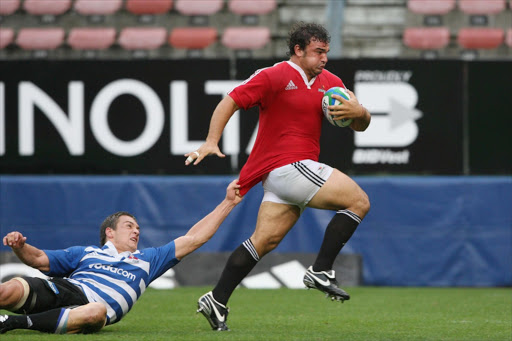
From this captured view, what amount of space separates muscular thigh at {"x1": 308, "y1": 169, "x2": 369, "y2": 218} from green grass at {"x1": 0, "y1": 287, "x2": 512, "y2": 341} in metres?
0.83

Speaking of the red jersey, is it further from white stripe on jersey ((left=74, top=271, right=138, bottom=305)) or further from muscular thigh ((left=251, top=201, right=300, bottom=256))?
white stripe on jersey ((left=74, top=271, right=138, bottom=305))

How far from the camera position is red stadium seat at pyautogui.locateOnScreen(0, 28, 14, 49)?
617 inches

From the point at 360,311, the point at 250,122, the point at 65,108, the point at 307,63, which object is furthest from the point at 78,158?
Answer: the point at 307,63

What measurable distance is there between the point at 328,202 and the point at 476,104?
5.03m

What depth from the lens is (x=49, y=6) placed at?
15.8 m

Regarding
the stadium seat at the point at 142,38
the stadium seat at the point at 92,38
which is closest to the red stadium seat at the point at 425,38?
the stadium seat at the point at 142,38

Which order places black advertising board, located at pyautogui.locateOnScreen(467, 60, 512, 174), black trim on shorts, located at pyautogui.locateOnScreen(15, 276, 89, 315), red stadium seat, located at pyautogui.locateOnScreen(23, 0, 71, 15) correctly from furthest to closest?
red stadium seat, located at pyautogui.locateOnScreen(23, 0, 71, 15) < black advertising board, located at pyautogui.locateOnScreen(467, 60, 512, 174) < black trim on shorts, located at pyautogui.locateOnScreen(15, 276, 89, 315)

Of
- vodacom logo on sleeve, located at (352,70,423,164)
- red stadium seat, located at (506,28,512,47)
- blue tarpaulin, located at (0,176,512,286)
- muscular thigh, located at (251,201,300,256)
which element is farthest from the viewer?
red stadium seat, located at (506,28,512,47)

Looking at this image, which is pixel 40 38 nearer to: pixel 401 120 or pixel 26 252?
pixel 401 120

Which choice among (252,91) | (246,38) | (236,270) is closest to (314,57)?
(252,91)

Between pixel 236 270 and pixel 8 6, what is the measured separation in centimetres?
1104

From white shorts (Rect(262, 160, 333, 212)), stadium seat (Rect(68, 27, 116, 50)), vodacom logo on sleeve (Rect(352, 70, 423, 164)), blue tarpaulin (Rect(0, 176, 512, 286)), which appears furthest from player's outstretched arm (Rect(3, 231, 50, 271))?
stadium seat (Rect(68, 27, 116, 50))

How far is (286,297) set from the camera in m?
9.09

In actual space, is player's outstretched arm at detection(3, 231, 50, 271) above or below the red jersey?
below
